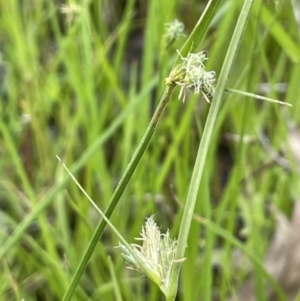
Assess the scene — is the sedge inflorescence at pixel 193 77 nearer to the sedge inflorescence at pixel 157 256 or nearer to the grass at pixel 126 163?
the sedge inflorescence at pixel 157 256

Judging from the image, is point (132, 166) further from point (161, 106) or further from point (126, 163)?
point (126, 163)

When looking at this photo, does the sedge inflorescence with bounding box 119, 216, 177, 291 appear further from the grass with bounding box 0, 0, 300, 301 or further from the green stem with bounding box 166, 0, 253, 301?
the grass with bounding box 0, 0, 300, 301

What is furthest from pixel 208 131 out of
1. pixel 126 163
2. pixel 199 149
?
pixel 126 163

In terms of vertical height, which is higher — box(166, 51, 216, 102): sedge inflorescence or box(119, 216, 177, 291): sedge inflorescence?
box(166, 51, 216, 102): sedge inflorescence

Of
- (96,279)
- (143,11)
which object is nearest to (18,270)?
(96,279)

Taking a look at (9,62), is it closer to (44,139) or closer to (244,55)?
(44,139)

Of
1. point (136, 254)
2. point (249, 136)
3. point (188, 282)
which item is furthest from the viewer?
point (249, 136)

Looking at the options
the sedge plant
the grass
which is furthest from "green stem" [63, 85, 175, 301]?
the grass
